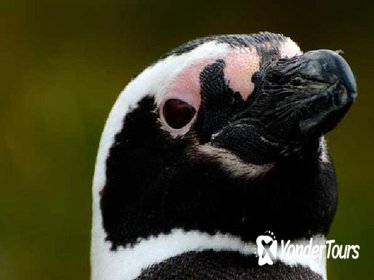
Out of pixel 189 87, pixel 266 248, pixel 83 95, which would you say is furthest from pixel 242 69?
pixel 83 95

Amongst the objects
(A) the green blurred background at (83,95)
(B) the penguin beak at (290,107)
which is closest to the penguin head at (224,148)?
(B) the penguin beak at (290,107)

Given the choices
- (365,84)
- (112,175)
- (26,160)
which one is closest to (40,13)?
(26,160)

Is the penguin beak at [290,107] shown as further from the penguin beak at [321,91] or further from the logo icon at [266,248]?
the logo icon at [266,248]

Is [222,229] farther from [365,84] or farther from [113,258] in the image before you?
[365,84]

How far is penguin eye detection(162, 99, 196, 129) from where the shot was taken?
7.91 feet

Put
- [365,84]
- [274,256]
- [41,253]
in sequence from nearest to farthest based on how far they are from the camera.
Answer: [274,256] < [41,253] < [365,84]

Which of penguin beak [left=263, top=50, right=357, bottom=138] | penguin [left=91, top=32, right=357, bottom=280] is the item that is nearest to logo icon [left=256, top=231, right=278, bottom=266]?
penguin [left=91, top=32, right=357, bottom=280]

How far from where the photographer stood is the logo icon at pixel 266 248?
93.4 inches

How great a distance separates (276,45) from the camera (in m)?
2.42

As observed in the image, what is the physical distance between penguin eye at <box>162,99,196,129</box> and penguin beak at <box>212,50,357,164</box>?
5 cm

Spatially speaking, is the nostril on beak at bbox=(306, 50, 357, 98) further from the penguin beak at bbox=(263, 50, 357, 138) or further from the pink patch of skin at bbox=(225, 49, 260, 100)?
the pink patch of skin at bbox=(225, 49, 260, 100)

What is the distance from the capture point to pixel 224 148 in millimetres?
2389

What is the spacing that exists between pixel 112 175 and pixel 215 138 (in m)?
0.17

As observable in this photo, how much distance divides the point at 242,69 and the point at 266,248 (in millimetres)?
247
